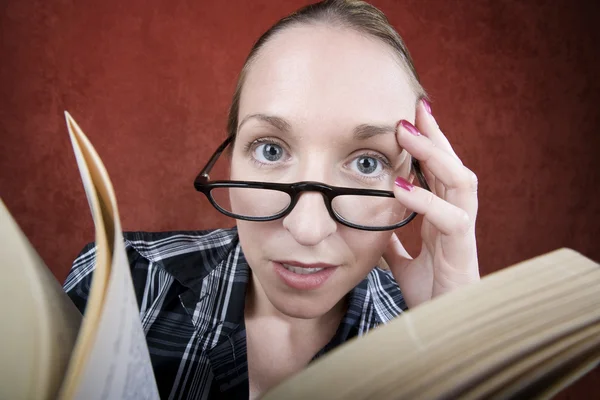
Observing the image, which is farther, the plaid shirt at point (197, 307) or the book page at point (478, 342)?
the plaid shirt at point (197, 307)

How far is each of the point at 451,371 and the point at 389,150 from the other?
410mm

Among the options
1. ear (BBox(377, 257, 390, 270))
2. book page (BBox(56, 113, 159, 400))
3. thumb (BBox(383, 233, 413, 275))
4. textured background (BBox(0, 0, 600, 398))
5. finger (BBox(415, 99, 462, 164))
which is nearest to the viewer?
book page (BBox(56, 113, 159, 400))

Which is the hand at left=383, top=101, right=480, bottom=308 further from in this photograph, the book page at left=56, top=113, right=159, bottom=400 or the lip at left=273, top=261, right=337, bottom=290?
the book page at left=56, top=113, right=159, bottom=400

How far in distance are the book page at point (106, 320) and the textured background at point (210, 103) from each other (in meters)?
1.23

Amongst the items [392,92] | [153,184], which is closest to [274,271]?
[392,92]

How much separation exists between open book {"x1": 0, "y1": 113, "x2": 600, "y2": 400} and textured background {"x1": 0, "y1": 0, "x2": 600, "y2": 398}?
3.99 ft

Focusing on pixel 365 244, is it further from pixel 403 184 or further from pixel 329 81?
pixel 329 81

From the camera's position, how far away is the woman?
544 millimetres

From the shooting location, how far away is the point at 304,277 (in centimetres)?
57

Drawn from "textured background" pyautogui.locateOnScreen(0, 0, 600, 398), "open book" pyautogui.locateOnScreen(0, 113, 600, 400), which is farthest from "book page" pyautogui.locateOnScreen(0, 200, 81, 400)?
"textured background" pyautogui.locateOnScreen(0, 0, 600, 398)

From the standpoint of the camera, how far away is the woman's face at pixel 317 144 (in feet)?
1.77

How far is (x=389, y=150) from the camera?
0.59 m

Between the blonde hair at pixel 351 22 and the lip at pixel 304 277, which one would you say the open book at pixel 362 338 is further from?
the blonde hair at pixel 351 22

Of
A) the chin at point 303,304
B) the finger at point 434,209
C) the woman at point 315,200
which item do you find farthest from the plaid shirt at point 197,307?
the finger at point 434,209
